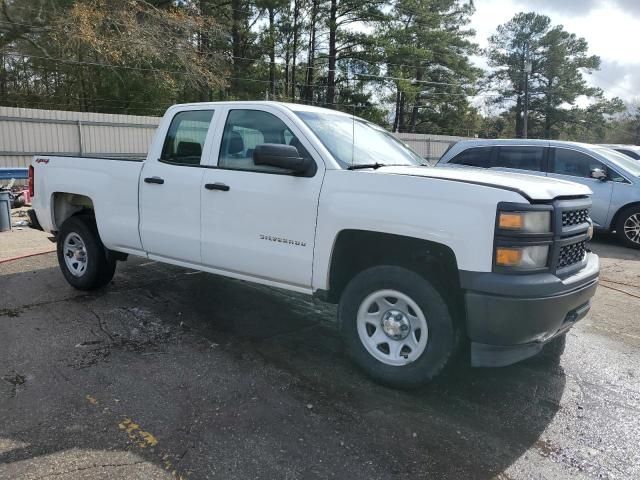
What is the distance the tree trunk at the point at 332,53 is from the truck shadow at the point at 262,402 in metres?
30.4

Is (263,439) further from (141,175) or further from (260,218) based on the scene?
(141,175)

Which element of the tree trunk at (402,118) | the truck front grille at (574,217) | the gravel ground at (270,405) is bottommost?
the gravel ground at (270,405)

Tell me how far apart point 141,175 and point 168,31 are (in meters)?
19.5

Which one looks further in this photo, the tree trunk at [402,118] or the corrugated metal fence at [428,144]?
the tree trunk at [402,118]

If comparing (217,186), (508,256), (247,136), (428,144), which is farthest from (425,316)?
(428,144)

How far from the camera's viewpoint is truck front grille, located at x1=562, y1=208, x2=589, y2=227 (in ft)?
11.6

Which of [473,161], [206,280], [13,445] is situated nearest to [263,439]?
[13,445]

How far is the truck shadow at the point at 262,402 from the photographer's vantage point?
296cm

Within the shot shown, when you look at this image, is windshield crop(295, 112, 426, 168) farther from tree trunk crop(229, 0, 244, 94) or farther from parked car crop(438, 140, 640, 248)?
tree trunk crop(229, 0, 244, 94)

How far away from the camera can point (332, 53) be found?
116 ft

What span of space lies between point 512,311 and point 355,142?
76.3 inches

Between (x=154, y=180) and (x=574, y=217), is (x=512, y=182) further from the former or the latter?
(x=154, y=180)

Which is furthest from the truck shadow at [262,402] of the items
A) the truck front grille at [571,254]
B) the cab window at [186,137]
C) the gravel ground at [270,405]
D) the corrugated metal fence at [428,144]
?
the corrugated metal fence at [428,144]

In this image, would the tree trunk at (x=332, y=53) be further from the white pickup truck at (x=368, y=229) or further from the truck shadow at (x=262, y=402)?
A: the truck shadow at (x=262, y=402)
